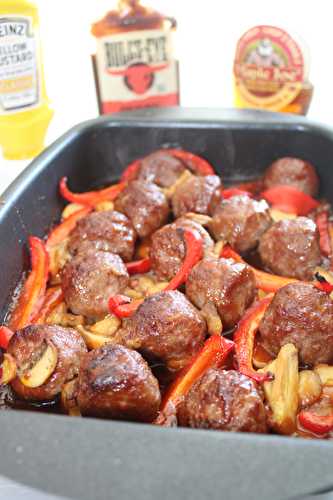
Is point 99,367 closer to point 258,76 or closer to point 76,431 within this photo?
point 76,431

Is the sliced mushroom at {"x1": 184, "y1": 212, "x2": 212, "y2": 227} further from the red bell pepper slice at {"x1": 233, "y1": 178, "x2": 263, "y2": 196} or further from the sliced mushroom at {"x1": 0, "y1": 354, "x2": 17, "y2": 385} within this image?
the sliced mushroom at {"x1": 0, "y1": 354, "x2": 17, "y2": 385}

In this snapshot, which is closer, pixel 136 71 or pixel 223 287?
Result: pixel 223 287

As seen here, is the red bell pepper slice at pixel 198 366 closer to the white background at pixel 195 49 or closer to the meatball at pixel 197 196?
the meatball at pixel 197 196

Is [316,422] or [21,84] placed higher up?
[21,84]

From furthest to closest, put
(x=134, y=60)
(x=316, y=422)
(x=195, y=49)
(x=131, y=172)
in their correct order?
(x=195, y=49) → (x=134, y=60) → (x=131, y=172) → (x=316, y=422)

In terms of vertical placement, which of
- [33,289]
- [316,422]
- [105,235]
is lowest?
[316,422]

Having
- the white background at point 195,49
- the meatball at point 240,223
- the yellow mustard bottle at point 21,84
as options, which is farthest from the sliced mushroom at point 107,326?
the white background at point 195,49

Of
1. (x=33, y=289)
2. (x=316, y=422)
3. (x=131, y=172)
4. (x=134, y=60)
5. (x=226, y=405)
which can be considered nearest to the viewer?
(x=226, y=405)

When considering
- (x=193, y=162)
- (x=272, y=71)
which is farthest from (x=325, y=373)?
(x=272, y=71)

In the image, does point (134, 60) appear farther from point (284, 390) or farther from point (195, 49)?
point (284, 390)
